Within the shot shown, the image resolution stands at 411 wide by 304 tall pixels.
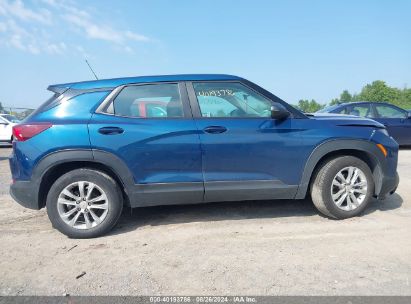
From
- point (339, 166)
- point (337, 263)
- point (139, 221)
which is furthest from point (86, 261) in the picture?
point (339, 166)

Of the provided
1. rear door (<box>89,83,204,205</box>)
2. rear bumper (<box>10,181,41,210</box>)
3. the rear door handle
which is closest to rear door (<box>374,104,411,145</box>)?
rear door (<box>89,83,204,205</box>)

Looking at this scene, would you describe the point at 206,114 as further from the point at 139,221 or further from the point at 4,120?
→ the point at 4,120

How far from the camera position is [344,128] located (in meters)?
4.11

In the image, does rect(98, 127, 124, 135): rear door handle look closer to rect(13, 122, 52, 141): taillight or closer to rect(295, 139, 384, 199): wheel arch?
rect(13, 122, 52, 141): taillight

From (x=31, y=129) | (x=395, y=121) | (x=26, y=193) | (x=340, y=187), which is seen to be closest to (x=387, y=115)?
(x=395, y=121)

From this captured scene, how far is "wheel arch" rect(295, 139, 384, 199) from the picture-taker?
4.02 metres

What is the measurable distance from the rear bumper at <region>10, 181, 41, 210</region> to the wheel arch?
2.96 meters

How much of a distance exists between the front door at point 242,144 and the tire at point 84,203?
1.07 metres

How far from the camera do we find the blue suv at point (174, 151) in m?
3.71

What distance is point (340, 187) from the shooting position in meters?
4.11

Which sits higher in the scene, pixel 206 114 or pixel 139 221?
pixel 206 114

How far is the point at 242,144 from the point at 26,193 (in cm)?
242

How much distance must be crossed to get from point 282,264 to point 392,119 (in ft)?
26.9

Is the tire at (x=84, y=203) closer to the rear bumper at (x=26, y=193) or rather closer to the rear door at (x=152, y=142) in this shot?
the rear bumper at (x=26, y=193)
